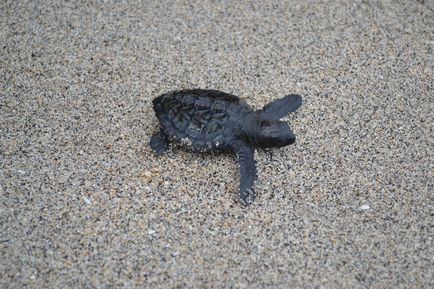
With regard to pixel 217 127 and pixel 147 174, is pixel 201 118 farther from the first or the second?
pixel 147 174

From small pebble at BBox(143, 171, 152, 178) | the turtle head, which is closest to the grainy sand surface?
small pebble at BBox(143, 171, 152, 178)

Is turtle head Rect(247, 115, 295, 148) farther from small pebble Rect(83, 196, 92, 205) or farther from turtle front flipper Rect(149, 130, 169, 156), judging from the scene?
small pebble Rect(83, 196, 92, 205)

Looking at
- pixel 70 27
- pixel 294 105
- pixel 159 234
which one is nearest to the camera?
pixel 159 234

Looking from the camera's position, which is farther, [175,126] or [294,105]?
[294,105]

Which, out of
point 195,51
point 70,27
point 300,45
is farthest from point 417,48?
point 70,27

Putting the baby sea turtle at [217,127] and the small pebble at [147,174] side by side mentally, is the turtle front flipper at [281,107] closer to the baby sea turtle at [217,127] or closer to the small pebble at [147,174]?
the baby sea turtle at [217,127]

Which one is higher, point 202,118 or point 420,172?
point 202,118

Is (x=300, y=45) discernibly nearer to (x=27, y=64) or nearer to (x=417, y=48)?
(x=417, y=48)

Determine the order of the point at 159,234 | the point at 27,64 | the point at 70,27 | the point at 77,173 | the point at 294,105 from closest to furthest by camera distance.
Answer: the point at 159,234, the point at 77,173, the point at 294,105, the point at 27,64, the point at 70,27
